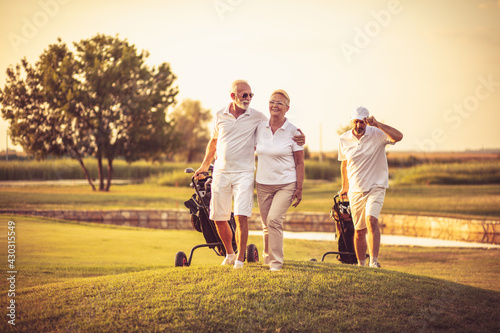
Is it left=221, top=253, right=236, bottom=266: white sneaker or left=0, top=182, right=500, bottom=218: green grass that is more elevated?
left=221, top=253, right=236, bottom=266: white sneaker

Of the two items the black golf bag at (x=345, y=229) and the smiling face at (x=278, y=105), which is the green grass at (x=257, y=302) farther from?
the smiling face at (x=278, y=105)

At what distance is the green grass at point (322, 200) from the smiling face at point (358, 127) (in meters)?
14.3

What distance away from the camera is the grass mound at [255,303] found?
16.5 feet

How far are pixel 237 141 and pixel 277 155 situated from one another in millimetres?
503

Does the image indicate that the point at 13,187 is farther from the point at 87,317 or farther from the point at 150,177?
the point at 87,317

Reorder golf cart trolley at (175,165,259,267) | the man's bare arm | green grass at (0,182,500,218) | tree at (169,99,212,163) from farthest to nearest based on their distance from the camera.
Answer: tree at (169,99,212,163) < green grass at (0,182,500,218) < golf cart trolley at (175,165,259,267) < the man's bare arm

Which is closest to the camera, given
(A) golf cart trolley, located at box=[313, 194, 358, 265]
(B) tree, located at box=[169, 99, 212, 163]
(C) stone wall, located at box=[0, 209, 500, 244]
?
(A) golf cart trolley, located at box=[313, 194, 358, 265]

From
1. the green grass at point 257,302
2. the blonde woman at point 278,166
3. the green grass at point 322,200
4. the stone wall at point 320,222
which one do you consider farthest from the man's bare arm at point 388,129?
the green grass at point 322,200

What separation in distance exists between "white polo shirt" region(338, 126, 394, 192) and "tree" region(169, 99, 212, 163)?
185 feet

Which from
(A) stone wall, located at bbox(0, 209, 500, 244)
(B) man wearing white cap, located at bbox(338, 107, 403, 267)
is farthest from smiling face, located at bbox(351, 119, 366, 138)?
(A) stone wall, located at bbox(0, 209, 500, 244)

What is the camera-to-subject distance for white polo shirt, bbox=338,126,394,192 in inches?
295

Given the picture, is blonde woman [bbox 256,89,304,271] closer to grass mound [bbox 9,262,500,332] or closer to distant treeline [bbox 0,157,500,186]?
grass mound [bbox 9,262,500,332]

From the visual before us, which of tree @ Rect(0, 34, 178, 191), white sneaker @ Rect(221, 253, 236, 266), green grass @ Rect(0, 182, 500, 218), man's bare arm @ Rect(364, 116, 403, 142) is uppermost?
tree @ Rect(0, 34, 178, 191)

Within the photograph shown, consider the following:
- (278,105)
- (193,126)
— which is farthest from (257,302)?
(193,126)
